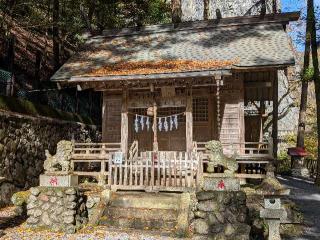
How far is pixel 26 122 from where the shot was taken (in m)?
14.5

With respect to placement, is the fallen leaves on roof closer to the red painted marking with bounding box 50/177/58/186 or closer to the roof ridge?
the roof ridge

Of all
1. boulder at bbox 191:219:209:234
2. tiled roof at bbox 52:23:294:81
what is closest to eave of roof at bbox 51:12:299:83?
tiled roof at bbox 52:23:294:81

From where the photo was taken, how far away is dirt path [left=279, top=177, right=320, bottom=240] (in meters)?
9.87

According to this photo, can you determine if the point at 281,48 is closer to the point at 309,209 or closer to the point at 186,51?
the point at 186,51

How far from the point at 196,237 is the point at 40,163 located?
9.01m

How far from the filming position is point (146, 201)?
11125 millimetres

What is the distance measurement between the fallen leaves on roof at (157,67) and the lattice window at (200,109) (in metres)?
2.02

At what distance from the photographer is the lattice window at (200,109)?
16438mm

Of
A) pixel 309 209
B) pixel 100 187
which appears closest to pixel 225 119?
pixel 309 209

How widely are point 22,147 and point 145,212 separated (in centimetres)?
635

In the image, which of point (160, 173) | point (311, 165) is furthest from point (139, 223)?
point (311, 165)

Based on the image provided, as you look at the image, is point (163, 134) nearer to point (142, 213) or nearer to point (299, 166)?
point (142, 213)

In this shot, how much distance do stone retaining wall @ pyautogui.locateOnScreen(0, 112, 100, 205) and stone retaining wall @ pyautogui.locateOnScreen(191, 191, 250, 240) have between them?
7141 mm

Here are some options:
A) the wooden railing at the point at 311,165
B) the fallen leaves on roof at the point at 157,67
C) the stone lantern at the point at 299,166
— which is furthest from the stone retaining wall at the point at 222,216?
the wooden railing at the point at 311,165
